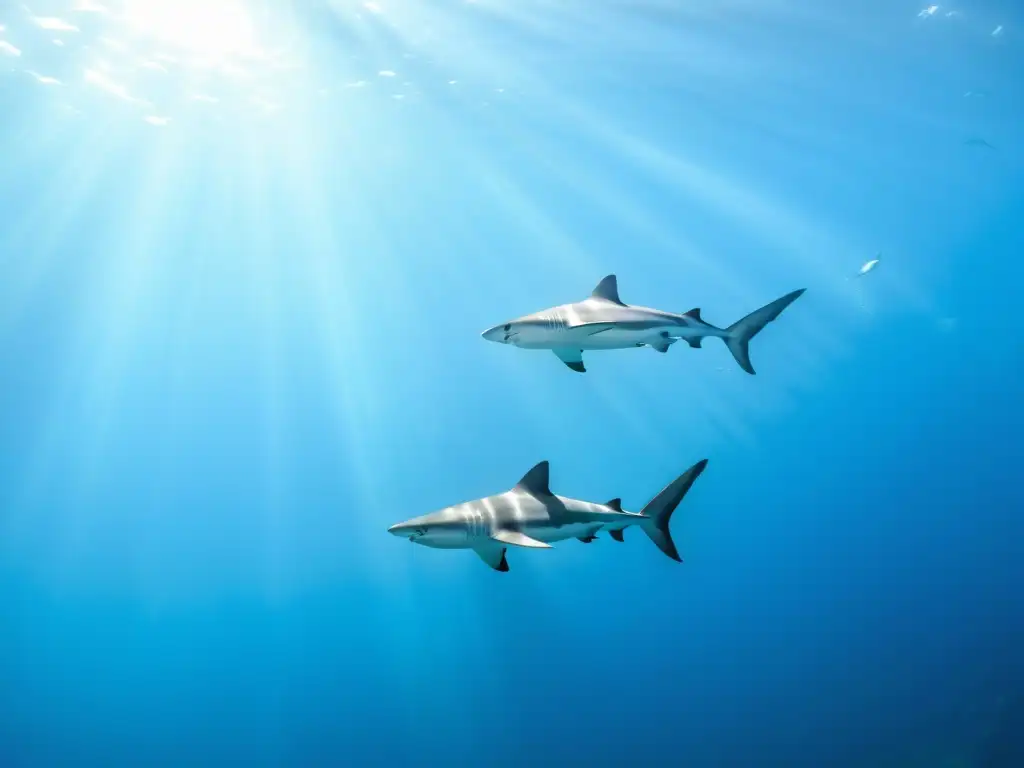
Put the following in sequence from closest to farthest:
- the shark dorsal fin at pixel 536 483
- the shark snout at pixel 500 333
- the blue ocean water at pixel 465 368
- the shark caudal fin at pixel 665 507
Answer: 1. the shark snout at pixel 500 333
2. the shark dorsal fin at pixel 536 483
3. the shark caudal fin at pixel 665 507
4. the blue ocean water at pixel 465 368

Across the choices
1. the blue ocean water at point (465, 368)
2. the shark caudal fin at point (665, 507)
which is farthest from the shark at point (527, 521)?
the blue ocean water at point (465, 368)

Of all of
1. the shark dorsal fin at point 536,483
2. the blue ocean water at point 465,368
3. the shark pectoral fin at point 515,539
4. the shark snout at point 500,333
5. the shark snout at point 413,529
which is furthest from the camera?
the blue ocean water at point 465,368

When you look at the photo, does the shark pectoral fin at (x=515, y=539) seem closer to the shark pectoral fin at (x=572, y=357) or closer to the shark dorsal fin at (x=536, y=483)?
the shark dorsal fin at (x=536, y=483)

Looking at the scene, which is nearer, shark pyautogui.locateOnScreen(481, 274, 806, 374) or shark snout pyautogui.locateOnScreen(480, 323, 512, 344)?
shark snout pyautogui.locateOnScreen(480, 323, 512, 344)

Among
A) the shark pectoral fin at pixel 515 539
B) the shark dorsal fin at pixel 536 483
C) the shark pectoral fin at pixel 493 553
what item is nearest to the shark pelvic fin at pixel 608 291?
the shark dorsal fin at pixel 536 483

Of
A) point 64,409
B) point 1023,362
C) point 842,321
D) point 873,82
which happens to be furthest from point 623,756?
point 1023,362

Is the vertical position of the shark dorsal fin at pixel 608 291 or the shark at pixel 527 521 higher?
the shark dorsal fin at pixel 608 291

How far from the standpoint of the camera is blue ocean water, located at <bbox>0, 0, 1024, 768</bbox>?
20.3 metres

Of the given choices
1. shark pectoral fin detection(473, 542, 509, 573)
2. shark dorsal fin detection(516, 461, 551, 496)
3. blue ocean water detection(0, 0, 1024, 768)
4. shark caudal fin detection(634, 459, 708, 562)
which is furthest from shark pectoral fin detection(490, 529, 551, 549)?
blue ocean water detection(0, 0, 1024, 768)

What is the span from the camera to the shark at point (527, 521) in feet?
17.7

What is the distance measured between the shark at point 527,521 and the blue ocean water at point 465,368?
15.9 metres

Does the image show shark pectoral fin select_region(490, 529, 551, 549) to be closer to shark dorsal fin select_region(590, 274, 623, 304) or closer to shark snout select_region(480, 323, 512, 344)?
shark snout select_region(480, 323, 512, 344)

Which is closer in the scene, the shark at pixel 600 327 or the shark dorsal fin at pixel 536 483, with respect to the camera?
the shark at pixel 600 327

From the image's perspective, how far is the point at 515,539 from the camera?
5344mm
